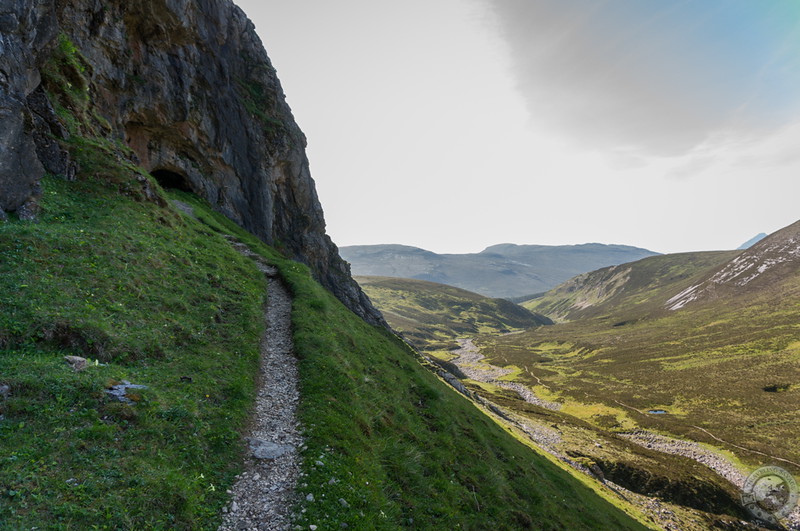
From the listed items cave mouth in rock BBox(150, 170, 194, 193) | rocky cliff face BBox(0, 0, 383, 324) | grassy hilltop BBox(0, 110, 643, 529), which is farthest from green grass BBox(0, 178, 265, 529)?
cave mouth in rock BBox(150, 170, 194, 193)

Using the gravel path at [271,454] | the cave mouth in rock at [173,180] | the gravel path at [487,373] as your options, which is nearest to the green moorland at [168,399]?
the gravel path at [271,454]

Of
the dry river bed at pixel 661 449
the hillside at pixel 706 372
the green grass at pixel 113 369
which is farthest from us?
the hillside at pixel 706 372

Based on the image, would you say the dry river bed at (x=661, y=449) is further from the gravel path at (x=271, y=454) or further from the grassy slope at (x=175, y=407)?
the gravel path at (x=271, y=454)

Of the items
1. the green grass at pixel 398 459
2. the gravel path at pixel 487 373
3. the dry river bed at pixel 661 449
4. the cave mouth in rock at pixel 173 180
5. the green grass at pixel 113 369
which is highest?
the cave mouth in rock at pixel 173 180

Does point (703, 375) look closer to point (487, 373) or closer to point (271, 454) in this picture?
point (487, 373)

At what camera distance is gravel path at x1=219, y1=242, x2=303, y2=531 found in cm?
1023

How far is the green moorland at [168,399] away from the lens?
8953 millimetres

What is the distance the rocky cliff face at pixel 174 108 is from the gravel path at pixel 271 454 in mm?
16477

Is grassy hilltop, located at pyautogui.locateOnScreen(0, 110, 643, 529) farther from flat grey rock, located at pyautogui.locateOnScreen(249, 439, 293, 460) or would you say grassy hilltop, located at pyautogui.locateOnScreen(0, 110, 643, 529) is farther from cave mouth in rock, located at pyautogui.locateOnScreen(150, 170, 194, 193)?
cave mouth in rock, located at pyautogui.locateOnScreen(150, 170, 194, 193)

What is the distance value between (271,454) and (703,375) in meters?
137

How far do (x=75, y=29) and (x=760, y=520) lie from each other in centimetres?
10231

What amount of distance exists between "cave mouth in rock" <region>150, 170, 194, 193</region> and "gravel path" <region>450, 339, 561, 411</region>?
336ft

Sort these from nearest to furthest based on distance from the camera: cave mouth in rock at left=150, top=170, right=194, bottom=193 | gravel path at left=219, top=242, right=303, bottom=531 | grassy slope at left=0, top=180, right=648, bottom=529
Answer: grassy slope at left=0, top=180, right=648, bottom=529 < gravel path at left=219, top=242, right=303, bottom=531 < cave mouth in rock at left=150, top=170, right=194, bottom=193

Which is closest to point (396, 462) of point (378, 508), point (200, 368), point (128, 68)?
point (378, 508)
